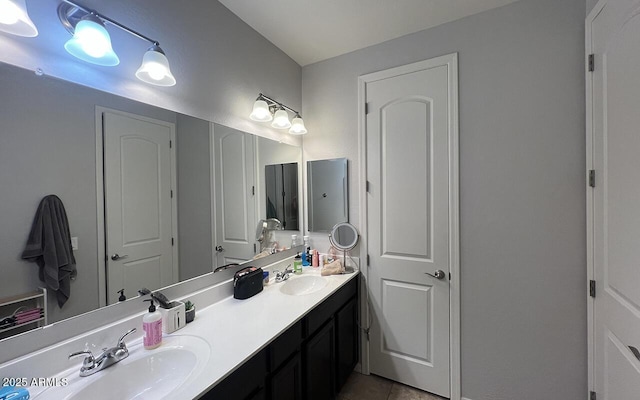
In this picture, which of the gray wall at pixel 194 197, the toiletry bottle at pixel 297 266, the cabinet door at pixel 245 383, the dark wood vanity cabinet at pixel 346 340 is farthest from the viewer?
the toiletry bottle at pixel 297 266

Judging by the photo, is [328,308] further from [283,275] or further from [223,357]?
[223,357]

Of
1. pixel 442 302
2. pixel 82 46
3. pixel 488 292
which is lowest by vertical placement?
pixel 442 302

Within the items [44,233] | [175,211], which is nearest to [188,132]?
[175,211]

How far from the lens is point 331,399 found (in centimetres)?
162

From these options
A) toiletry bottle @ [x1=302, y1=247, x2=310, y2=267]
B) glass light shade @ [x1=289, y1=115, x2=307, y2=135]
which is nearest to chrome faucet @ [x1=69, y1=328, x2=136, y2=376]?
toiletry bottle @ [x1=302, y1=247, x2=310, y2=267]

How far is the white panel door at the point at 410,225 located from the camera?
5.87 ft

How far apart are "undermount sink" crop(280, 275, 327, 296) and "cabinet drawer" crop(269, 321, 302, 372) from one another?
52 cm

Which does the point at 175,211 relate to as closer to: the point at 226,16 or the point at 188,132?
the point at 188,132

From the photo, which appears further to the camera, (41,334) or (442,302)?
(442,302)

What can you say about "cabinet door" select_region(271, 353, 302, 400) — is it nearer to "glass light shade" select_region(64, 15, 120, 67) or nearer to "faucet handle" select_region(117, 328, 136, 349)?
"faucet handle" select_region(117, 328, 136, 349)

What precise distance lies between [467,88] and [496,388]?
2024 millimetres

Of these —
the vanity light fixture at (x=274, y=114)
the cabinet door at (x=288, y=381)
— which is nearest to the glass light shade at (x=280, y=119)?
the vanity light fixture at (x=274, y=114)

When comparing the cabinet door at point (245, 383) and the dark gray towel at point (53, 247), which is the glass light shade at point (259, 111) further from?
the cabinet door at point (245, 383)

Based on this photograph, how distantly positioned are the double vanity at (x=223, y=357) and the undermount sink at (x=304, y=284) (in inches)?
4.3
